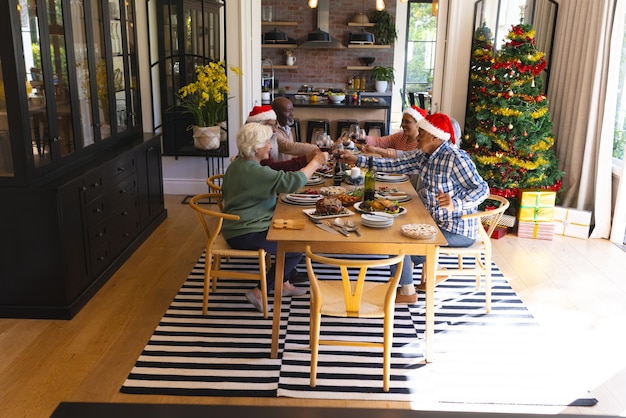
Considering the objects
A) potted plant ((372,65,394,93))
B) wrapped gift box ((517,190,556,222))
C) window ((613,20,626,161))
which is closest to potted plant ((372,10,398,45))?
potted plant ((372,65,394,93))

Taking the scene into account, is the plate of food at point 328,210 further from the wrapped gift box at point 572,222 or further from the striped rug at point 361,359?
the wrapped gift box at point 572,222

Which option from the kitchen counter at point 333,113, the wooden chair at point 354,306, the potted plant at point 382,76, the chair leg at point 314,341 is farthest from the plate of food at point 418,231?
the potted plant at point 382,76

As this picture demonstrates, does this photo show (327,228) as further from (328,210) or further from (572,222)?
(572,222)

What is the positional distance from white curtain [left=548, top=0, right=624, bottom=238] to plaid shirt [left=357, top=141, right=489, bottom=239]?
243 centimetres

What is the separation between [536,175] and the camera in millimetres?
5566

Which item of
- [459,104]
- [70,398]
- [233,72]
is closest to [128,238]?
[70,398]

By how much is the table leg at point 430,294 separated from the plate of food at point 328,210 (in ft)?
1.76

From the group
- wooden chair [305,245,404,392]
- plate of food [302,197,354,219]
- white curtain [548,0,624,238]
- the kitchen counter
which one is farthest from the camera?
the kitchen counter

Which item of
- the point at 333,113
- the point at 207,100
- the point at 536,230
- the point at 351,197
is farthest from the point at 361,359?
the point at 333,113

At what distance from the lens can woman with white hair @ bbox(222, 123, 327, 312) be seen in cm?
347

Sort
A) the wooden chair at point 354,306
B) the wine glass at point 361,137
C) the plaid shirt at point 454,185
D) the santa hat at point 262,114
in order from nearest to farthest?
the wooden chair at point 354,306
the plaid shirt at point 454,185
the wine glass at point 361,137
the santa hat at point 262,114

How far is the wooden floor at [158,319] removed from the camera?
292 cm

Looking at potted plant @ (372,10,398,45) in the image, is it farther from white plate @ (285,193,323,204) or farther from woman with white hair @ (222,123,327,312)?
white plate @ (285,193,323,204)

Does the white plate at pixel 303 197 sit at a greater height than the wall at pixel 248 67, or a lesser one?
lesser
